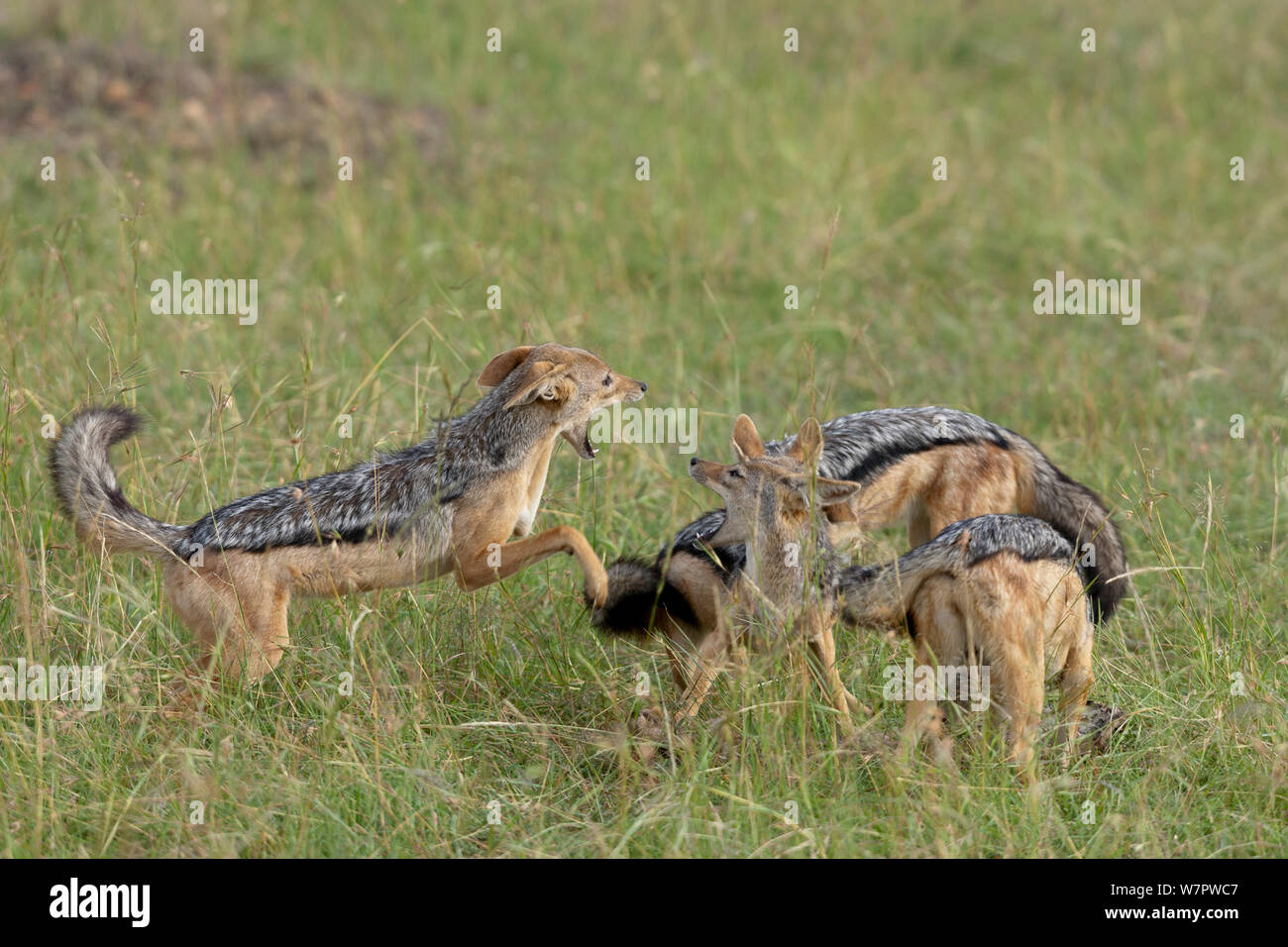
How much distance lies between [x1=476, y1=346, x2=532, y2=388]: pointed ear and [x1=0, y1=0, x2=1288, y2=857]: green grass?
46cm

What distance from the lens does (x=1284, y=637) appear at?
6.54 m

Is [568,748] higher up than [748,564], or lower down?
lower down

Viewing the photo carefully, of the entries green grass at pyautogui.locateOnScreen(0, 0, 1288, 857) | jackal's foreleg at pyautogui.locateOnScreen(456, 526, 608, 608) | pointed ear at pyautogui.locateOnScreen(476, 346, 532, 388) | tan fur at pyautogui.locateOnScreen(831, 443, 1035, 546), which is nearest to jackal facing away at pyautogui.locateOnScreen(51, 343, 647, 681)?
jackal's foreleg at pyautogui.locateOnScreen(456, 526, 608, 608)

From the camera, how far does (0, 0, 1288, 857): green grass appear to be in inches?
203

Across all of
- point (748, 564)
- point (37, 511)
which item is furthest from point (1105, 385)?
point (37, 511)

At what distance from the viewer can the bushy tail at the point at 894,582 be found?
5.41 metres

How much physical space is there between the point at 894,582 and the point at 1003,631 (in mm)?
439

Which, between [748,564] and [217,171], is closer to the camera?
[748,564]

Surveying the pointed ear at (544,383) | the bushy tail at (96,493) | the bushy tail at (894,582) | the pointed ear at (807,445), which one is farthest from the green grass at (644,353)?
the pointed ear at (544,383)

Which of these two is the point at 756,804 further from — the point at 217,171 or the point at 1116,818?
the point at 217,171

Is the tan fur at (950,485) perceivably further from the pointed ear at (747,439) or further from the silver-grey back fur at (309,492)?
the silver-grey back fur at (309,492)

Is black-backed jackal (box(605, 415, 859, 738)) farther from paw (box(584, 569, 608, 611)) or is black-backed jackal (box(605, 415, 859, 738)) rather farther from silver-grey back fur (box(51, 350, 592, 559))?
silver-grey back fur (box(51, 350, 592, 559))

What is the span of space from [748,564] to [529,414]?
1.14 m

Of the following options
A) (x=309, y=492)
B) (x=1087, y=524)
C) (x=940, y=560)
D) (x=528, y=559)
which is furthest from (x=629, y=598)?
(x=1087, y=524)
